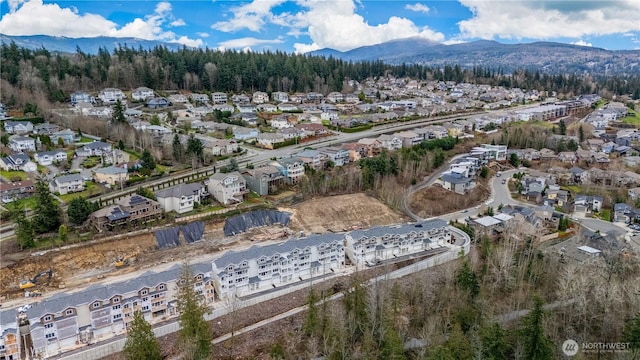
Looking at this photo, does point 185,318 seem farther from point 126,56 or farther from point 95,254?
point 126,56

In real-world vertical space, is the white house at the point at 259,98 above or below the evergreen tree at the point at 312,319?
above

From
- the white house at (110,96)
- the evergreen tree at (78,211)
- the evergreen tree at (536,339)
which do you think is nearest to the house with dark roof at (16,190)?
the evergreen tree at (78,211)

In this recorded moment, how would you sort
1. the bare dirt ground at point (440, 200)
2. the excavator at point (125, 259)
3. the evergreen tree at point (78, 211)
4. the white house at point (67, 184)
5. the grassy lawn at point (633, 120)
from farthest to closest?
1. the grassy lawn at point (633, 120)
2. the bare dirt ground at point (440, 200)
3. the white house at point (67, 184)
4. the evergreen tree at point (78, 211)
5. the excavator at point (125, 259)

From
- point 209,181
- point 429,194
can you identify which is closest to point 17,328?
point 209,181

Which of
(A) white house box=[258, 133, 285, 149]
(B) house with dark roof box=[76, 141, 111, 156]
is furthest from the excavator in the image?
(A) white house box=[258, 133, 285, 149]

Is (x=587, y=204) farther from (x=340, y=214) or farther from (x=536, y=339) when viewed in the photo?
(x=536, y=339)

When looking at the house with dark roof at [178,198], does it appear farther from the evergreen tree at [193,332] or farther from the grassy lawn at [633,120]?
the grassy lawn at [633,120]

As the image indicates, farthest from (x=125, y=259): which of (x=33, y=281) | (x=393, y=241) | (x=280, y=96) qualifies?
(x=280, y=96)
